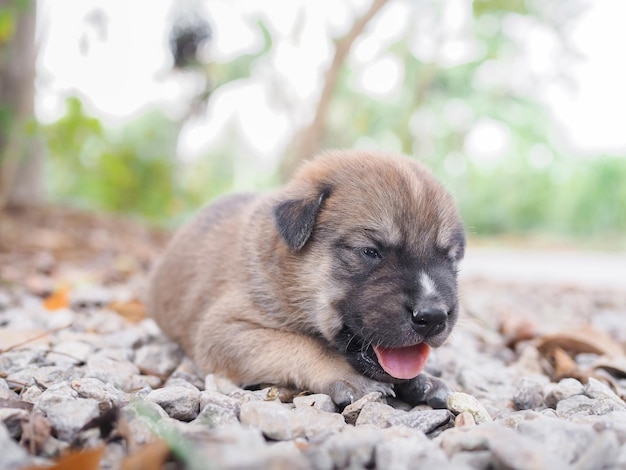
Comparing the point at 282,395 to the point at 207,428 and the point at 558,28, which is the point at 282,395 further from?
the point at 558,28

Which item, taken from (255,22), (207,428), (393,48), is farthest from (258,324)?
(393,48)

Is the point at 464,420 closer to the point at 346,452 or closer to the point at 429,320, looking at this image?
the point at 429,320

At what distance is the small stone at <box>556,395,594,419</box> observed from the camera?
3.66 metres

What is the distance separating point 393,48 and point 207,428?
16.2m

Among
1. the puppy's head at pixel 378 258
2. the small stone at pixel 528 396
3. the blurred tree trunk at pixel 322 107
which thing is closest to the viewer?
the puppy's head at pixel 378 258

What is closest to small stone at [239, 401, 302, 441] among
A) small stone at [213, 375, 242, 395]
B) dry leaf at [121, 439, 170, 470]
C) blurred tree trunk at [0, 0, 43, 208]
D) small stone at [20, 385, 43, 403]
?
dry leaf at [121, 439, 170, 470]

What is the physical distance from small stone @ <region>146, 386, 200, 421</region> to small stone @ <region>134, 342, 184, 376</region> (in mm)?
1072

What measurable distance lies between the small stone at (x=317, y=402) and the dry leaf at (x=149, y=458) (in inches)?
50.3

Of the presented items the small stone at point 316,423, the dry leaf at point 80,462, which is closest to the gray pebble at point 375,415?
the small stone at point 316,423

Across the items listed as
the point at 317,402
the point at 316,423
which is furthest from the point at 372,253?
the point at 316,423

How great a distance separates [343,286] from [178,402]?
1.32m

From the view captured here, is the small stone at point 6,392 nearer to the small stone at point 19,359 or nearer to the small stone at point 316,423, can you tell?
the small stone at point 19,359

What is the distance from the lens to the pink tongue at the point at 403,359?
406 centimetres

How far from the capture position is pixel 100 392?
3.44 metres
